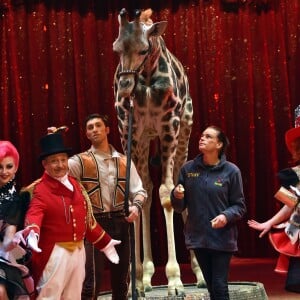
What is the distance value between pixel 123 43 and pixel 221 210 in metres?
1.20

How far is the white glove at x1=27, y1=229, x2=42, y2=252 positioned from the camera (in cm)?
296

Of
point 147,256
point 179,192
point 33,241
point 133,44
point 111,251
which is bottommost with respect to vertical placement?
point 147,256

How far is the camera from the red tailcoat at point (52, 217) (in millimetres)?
3186

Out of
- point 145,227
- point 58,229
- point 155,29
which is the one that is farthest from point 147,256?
point 155,29

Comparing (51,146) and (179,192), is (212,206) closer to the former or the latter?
(179,192)

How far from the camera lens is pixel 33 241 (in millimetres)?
2979

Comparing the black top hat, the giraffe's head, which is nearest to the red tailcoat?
the black top hat

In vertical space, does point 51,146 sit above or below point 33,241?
above

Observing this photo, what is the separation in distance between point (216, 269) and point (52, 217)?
96 centimetres

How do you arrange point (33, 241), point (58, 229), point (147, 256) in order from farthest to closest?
1. point (147, 256)
2. point (58, 229)
3. point (33, 241)

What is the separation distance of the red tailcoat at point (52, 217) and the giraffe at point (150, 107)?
0.95m

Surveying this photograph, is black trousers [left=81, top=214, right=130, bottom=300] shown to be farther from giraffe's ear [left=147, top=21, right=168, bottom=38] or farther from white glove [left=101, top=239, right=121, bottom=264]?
giraffe's ear [left=147, top=21, right=168, bottom=38]

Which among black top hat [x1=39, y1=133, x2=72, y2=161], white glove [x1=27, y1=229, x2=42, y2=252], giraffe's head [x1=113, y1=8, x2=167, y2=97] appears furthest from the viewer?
giraffe's head [x1=113, y1=8, x2=167, y2=97]

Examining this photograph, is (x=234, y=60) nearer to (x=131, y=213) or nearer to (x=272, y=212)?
(x=272, y=212)
